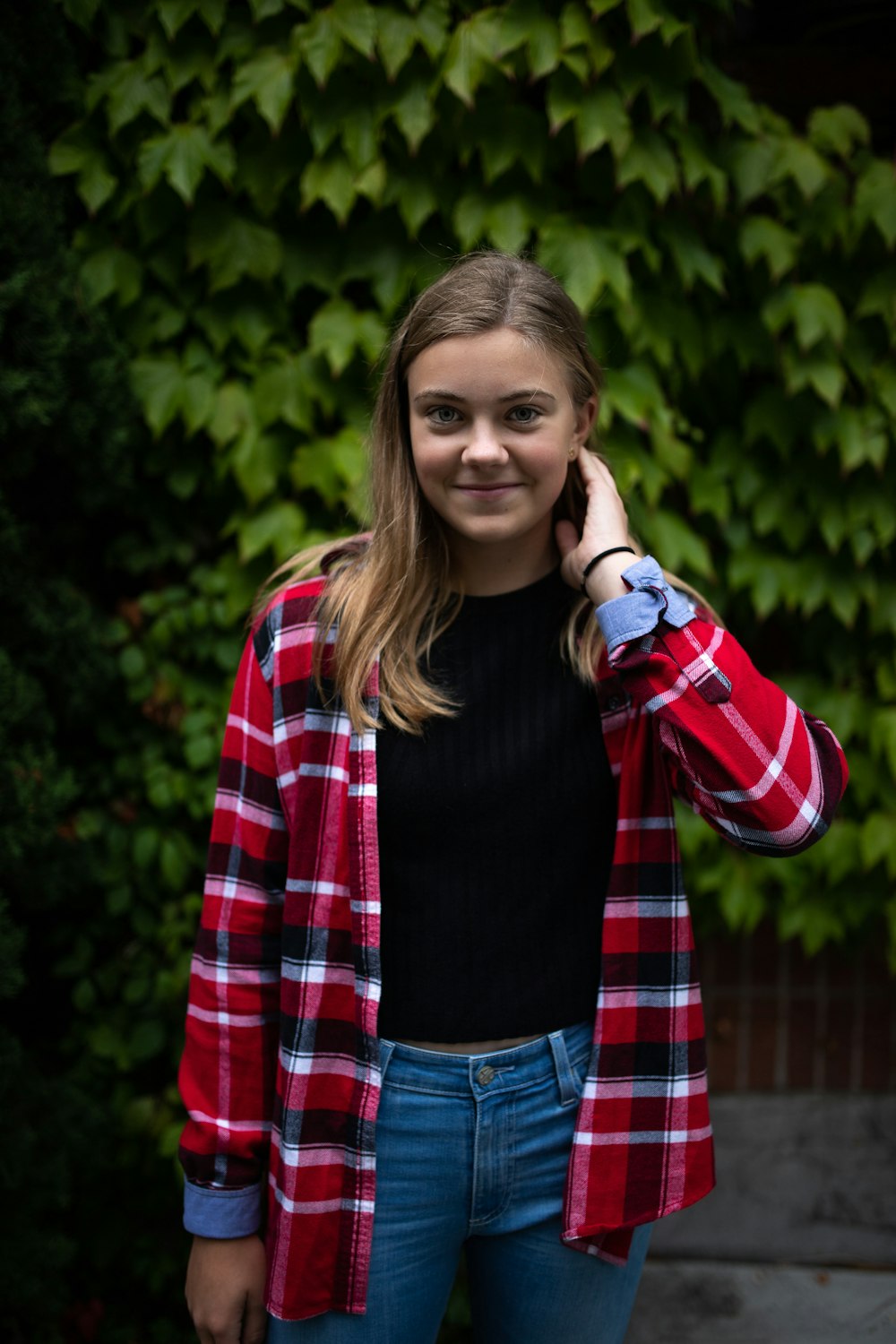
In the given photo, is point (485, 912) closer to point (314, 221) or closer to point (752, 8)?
point (314, 221)

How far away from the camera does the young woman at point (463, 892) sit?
1316 mm

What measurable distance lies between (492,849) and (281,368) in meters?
1.34

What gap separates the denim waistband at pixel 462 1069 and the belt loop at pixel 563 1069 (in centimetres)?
2

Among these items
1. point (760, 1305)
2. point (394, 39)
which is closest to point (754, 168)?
point (394, 39)

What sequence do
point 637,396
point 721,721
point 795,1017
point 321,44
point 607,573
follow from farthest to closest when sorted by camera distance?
point 795,1017, point 637,396, point 321,44, point 607,573, point 721,721

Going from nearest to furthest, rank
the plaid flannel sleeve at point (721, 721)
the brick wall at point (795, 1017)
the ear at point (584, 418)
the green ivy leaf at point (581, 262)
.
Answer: the plaid flannel sleeve at point (721, 721) < the ear at point (584, 418) < the green ivy leaf at point (581, 262) < the brick wall at point (795, 1017)

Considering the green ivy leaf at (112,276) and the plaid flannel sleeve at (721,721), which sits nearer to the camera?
the plaid flannel sleeve at (721,721)

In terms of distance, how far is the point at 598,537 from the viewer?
1.39 m

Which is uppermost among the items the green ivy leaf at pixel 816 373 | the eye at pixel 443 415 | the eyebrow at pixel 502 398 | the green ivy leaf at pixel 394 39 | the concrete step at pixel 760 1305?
the green ivy leaf at pixel 394 39

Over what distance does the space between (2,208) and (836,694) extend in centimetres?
218

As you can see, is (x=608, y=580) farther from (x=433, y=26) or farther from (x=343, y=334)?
(x=433, y=26)

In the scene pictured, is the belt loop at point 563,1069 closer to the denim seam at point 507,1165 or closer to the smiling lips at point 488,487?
the denim seam at point 507,1165

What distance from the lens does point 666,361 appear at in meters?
2.34

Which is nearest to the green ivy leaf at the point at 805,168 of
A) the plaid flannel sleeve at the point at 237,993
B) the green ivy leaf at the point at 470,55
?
the green ivy leaf at the point at 470,55
